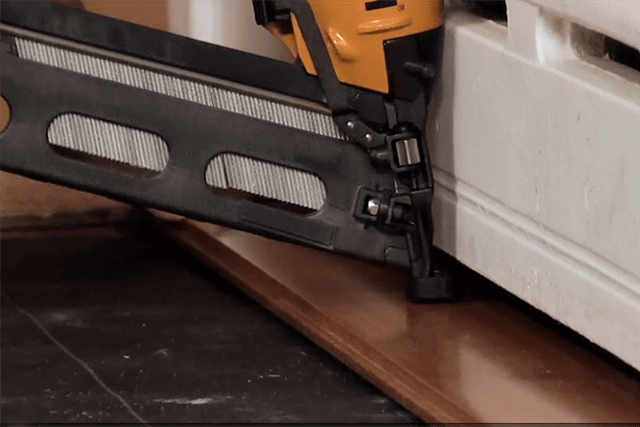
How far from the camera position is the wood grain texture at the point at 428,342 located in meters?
1.66

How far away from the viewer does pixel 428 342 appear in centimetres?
186

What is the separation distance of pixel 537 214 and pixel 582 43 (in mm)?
234

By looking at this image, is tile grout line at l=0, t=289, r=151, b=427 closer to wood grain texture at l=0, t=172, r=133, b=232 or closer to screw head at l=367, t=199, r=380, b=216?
wood grain texture at l=0, t=172, r=133, b=232

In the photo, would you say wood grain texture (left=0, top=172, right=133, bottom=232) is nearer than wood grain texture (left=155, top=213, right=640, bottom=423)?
No

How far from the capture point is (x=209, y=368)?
5.88ft

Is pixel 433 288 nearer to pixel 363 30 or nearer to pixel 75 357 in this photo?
pixel 363 30

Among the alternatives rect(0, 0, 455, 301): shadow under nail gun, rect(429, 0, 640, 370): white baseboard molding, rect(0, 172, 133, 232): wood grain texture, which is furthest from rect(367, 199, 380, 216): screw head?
rect(0, 172, 133, 232): wood grain texture

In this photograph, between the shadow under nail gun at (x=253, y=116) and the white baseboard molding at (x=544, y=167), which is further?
the shadow under nail gun at (x=253, y=116)

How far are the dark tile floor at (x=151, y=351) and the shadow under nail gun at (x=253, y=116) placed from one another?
0.17m

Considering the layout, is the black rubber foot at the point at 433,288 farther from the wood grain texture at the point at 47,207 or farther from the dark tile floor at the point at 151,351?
the wood grain texture at the point at 47,207

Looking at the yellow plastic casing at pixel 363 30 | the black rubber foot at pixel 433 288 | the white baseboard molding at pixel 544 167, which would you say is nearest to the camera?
the white baseboard molding at pixel 544 167

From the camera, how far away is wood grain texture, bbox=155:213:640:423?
5.44 ft

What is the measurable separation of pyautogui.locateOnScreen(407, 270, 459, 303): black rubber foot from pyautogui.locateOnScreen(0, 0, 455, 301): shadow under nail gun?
24mm

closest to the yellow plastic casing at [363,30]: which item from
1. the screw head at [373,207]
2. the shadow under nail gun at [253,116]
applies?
the shadow under nail gun at [253,116]
